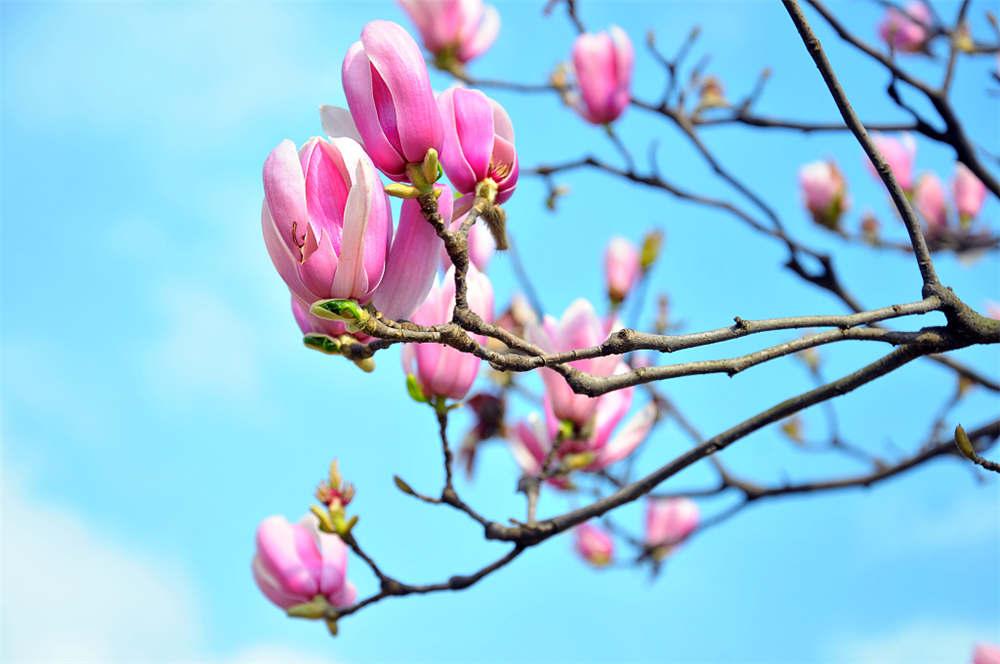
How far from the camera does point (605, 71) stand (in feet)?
8.13

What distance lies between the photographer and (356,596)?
171 centimetres

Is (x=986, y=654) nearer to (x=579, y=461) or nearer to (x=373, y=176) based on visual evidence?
(x=579, y=461)

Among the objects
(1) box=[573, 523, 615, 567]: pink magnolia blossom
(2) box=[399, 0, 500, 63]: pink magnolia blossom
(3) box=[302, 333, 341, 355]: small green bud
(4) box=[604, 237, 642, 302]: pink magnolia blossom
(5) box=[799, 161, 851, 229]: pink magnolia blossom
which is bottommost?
(3) box=[302, 333, 341, 355]: small green bud

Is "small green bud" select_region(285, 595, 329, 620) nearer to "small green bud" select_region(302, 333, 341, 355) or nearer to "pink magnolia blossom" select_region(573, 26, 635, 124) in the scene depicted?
"small green bud" select_region(302, 333, 341, 355)

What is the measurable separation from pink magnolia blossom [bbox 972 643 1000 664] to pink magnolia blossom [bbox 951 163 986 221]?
2901mm

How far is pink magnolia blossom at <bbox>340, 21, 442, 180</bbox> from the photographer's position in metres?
1.02

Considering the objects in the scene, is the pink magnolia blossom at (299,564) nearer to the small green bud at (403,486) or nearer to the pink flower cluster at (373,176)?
the small green bud at (403,486)

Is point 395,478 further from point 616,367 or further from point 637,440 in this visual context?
point 637,440

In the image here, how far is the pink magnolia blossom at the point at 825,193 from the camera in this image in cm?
359

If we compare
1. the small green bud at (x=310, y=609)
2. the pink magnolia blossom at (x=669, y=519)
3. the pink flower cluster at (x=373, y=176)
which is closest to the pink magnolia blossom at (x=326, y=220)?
the pink flower cluster at (x=373, y=176)

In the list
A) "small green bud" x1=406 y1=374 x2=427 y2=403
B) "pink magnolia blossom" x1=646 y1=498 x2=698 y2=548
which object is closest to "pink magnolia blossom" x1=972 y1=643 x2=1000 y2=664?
"small green bud" x1=406 y1=374 x2=427 y2=403

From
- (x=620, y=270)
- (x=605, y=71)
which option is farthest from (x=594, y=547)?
(x=605, y=71)

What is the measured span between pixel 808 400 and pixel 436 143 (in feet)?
1.92

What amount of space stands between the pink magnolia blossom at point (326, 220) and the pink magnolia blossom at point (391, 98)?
0.14ft
